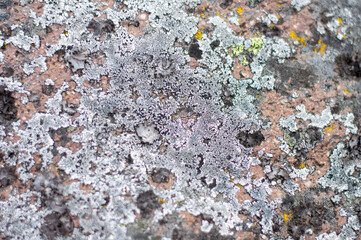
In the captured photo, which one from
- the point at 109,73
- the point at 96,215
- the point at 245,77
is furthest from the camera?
the point at 245,77

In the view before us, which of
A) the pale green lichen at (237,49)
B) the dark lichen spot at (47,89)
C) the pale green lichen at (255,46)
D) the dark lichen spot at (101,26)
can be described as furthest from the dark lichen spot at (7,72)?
the pale green lichen at (255,46)

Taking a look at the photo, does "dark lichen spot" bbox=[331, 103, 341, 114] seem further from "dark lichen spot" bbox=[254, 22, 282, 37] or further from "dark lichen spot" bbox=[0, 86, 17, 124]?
"dark lichen spot" bbox=[0, 86, 17, 124]

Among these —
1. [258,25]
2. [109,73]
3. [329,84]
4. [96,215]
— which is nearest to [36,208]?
[96,215]

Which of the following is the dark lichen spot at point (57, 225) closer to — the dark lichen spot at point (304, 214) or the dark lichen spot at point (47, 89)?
the dark lichen spot at point (47, 89)

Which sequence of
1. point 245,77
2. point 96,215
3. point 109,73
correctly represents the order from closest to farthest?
point 96,215
point 109,73
point 245,77

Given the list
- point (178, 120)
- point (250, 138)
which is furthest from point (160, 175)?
point (250, 138)

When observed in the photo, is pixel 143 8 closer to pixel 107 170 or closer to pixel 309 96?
pixel 107 170

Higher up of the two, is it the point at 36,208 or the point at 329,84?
the point at 329,84
